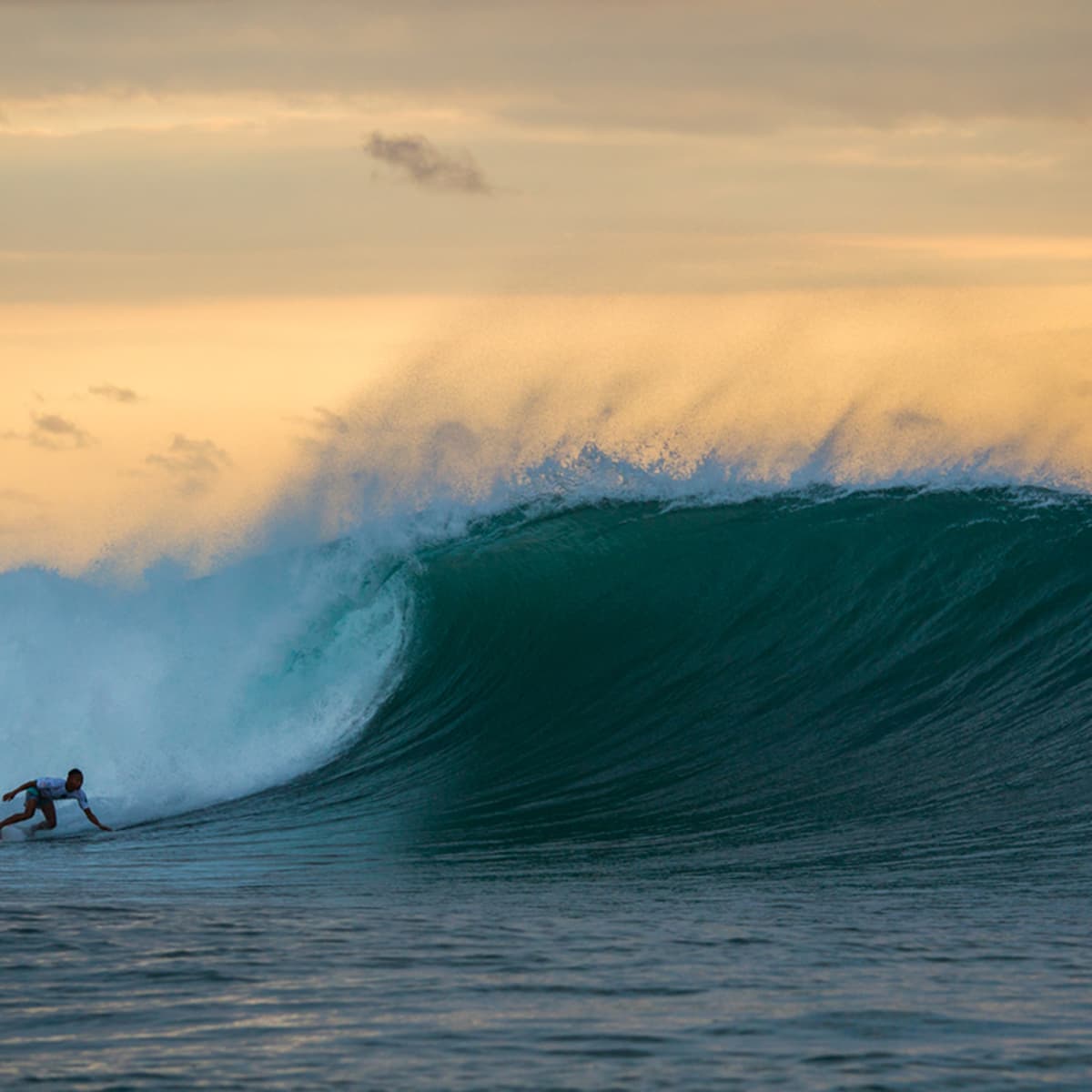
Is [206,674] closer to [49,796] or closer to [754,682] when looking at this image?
[49,796]

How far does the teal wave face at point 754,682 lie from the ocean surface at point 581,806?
0.13 feet

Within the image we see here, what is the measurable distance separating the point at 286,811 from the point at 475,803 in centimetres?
144

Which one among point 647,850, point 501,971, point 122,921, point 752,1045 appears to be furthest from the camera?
point 647,850

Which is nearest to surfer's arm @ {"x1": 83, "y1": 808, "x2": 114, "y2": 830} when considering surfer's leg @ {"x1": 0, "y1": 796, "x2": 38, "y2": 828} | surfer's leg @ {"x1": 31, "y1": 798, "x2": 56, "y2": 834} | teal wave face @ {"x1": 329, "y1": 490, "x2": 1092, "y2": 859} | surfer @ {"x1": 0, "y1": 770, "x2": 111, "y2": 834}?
surfer @ {"x1": 0, "y1": 770, "x2": 111, "y2": 834}

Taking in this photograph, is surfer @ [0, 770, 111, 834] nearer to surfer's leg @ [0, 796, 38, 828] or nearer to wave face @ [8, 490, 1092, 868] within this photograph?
surfer's leg @ [0, 796, 38, 828]

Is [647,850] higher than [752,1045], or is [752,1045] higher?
[647,850]

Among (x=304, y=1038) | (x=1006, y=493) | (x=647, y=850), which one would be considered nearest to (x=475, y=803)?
(x=647, y=850)

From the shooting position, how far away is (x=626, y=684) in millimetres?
13336

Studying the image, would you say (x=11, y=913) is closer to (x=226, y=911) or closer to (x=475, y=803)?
(x=226, y=911)

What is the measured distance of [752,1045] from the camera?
4.29m

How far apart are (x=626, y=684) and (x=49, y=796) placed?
488cm

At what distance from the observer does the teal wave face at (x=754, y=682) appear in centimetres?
966

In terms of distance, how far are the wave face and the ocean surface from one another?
0.04 m

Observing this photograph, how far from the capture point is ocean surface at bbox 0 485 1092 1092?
4469 millimetres
